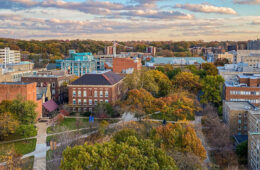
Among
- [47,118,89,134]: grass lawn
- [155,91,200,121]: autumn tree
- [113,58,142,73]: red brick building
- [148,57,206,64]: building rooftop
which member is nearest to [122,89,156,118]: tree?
[155,91,200,121]: autumn tree

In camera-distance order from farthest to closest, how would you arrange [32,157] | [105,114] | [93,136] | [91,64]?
[91,64] → [105,114] → [93,136] → [32,157]

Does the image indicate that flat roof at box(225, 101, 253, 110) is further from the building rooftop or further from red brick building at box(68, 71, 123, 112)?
the building rooftop

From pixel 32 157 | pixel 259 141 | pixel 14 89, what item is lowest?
pixel 32 157

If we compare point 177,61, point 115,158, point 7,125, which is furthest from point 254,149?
point 177,61

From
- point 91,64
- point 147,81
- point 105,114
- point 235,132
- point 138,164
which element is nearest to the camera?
point 138,164

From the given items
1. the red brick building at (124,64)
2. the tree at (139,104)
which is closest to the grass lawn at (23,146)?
the tree at (139,104)

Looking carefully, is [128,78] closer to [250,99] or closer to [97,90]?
[97,90]

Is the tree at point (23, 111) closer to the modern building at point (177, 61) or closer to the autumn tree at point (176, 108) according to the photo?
the autumn tree at point (176, 108)

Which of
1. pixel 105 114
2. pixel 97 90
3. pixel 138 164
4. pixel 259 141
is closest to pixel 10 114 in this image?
pixel 105 114

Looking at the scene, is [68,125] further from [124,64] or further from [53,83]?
[124,64]
